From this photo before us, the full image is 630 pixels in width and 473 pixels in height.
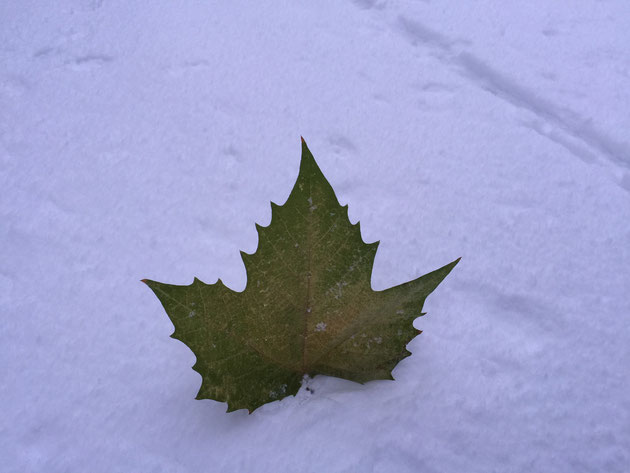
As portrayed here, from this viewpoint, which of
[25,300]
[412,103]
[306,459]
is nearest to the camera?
[306,459]

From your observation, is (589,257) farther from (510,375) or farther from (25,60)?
(25,60)

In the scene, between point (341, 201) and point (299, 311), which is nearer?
point (299, 311)

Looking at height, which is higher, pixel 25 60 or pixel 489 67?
pixel 489 67

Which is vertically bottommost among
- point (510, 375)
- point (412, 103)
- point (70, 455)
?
point (70, 455)

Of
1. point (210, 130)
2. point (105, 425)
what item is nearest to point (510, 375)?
point (105, 425)
